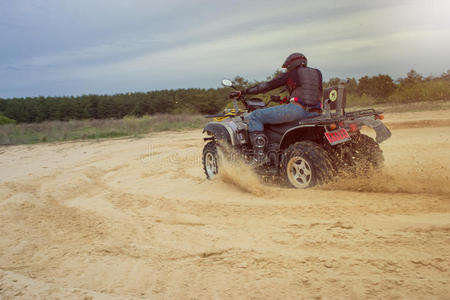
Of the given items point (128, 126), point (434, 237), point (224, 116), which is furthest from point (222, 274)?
point (128, 126)

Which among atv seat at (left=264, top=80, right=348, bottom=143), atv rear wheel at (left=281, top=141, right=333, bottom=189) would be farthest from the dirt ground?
atv seat at (left=264, top=80, right=348, bottom=143)

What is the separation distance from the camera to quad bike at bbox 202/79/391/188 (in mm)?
5172

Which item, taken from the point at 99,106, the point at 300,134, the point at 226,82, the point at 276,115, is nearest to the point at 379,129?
the point at 300,134

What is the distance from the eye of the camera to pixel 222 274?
9.46ft

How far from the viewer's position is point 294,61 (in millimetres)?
5699

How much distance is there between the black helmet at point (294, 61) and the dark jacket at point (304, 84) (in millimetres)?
67

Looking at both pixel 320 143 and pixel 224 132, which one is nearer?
pixel 320 143

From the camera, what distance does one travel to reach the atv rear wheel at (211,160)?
700 centimetres

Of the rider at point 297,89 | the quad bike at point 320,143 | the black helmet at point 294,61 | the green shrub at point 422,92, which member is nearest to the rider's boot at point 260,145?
the quad bike at point 320,143

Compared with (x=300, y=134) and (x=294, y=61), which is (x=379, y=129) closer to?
(x=300, y=134)

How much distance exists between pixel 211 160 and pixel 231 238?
364 centimetres

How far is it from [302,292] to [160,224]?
2.27m

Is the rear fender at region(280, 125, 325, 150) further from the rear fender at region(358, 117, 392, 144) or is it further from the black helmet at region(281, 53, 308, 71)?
the black helmet at region(281, 53, 308, 71)

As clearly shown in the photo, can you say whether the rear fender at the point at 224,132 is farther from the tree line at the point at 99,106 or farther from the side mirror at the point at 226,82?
the tree line at the point at 99,106
